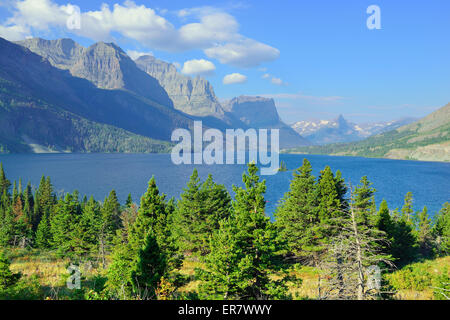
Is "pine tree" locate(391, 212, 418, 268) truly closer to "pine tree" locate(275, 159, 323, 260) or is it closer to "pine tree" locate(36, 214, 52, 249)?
"pine tree" locate(275, 159, 323, 260)

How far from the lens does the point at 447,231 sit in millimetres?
58781

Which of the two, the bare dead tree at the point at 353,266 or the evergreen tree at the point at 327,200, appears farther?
the evergreen tree at the point at 327,200

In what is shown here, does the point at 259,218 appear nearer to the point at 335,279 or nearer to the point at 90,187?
the point at 335,279

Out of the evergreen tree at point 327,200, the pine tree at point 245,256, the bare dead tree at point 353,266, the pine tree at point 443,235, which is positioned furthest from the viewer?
the pine tree at point 443,235

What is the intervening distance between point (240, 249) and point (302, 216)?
69.6 feet

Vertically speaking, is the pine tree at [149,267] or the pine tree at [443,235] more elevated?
the pine tree at [149,267]

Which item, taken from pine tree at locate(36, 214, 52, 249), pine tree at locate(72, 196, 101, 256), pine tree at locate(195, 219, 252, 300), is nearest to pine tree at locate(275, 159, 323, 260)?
pine tree at locate(195, 219, 252, 300)

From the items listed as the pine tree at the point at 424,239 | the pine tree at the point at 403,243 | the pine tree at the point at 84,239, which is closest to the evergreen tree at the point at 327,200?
the pine tree at the point at 403,243

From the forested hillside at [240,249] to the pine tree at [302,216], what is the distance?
131 millimetres

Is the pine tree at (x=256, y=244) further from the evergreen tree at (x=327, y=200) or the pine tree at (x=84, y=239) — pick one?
the pine tree at (x=84, y=239)

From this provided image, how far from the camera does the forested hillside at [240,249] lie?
1238 centimetres

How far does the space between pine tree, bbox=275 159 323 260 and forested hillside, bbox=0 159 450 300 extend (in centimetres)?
13
